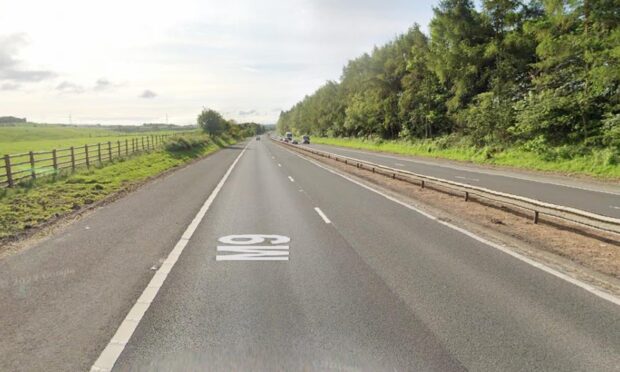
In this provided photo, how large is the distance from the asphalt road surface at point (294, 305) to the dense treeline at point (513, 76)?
2063 cm

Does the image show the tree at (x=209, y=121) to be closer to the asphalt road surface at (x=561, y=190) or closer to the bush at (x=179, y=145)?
the bush at (x=179, y=145)

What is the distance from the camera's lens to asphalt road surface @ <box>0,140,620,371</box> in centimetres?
401

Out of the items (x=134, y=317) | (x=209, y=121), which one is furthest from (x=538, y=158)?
(x=209, y=121)

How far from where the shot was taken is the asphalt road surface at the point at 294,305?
158 inches

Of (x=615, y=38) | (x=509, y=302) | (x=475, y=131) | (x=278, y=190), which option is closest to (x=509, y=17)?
(x=475, y=131)

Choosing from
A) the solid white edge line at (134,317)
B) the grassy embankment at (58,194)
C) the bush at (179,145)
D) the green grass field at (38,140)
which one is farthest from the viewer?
the green grass field at (38,140)

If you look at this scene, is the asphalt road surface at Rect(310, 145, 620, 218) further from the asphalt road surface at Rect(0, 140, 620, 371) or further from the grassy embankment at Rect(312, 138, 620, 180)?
the asphalt road surface at Rect(0, 140, 620, 371)

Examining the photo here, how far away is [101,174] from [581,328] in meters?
21.4

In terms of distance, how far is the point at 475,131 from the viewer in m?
37.2

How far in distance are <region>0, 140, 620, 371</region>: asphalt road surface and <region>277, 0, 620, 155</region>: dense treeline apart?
20634 millimetres

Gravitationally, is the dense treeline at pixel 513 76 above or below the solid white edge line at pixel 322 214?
above

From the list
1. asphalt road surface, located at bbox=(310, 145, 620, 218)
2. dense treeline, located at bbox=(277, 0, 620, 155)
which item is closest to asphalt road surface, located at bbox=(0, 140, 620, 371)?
asphalt road surface, located at bbox=(310, 145, 620, 218)

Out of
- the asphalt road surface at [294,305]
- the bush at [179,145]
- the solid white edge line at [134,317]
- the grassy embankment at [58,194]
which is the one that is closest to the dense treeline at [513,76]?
the asphalt road surface at [294,305]

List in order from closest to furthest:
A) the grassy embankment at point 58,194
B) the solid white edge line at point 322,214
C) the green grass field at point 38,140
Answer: the grassy embankment at point 58,194
the solid white edge line at point 322,214
the green grass field at point 38,140
